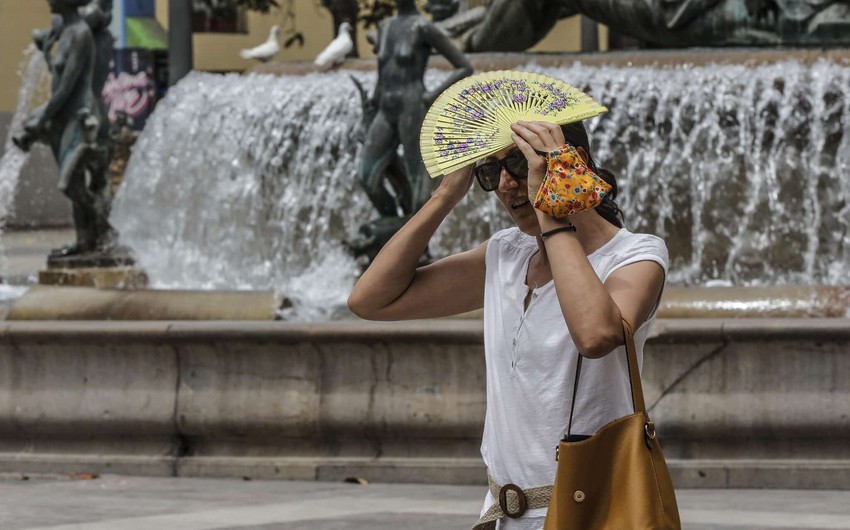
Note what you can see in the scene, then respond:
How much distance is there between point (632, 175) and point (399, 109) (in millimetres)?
1870

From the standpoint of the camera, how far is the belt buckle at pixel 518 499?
318 centimetres

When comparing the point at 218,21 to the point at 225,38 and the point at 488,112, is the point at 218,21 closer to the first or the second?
the point at 225,38

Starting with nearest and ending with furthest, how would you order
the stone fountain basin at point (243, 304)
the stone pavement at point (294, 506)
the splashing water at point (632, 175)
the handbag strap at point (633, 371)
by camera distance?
the handbag strap at point (633, 371) < the stone pavement at point (294, 506) < the stone fountain basin at point (243, 304) < the splashing water at point (632, 175)

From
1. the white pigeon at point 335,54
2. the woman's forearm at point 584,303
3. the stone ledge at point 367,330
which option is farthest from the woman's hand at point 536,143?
the white pigeon at point 335,54

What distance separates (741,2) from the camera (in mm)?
13500

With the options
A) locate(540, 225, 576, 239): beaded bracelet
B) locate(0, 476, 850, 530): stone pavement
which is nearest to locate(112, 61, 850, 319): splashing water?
locate(0, 476, 850, 530): stone pavement

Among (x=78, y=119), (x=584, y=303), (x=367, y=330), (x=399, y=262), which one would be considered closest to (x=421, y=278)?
(x=399, y=262)

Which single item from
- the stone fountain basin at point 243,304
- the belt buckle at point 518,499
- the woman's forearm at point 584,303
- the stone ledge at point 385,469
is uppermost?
the woman's forearm at point 584,303

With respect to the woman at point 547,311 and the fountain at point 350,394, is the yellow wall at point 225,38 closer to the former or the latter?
the fountain at point 350,394

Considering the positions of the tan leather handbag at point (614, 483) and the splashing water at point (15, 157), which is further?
the splashing water at point (15, 157)

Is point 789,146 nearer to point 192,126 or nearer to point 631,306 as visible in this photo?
point 192,126

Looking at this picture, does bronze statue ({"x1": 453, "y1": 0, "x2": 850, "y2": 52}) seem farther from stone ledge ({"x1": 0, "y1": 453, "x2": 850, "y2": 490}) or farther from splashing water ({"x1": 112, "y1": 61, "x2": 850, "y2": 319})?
stone ledge ({"x1": 0, "y1": 453, "x2": 850, "y2": 490})

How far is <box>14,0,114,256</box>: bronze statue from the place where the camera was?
13.7m

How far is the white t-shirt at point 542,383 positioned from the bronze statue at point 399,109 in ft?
24.1
